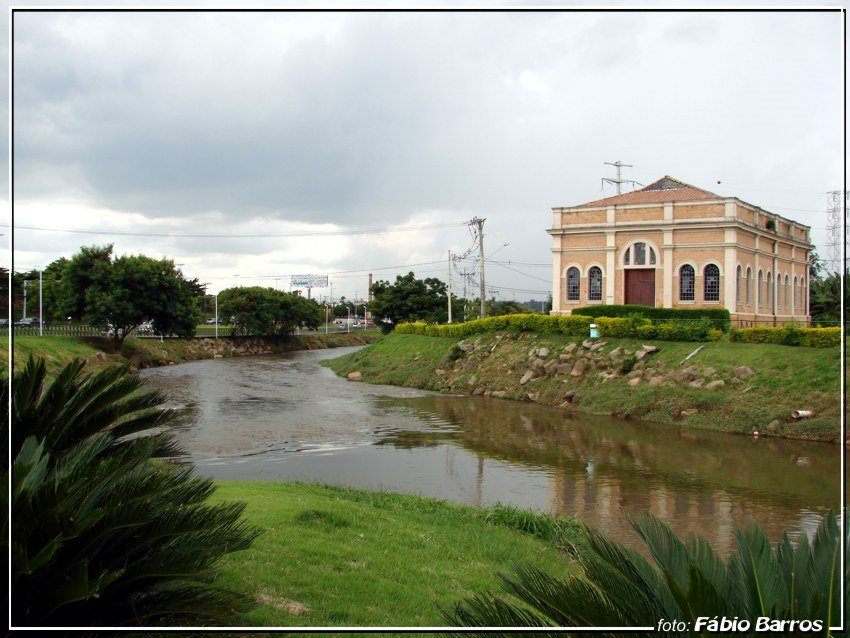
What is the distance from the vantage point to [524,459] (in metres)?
14.3

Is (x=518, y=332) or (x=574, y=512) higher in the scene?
(x=518, y=332)

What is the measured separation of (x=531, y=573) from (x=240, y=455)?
12084 mm

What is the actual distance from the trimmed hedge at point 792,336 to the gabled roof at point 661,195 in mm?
9242

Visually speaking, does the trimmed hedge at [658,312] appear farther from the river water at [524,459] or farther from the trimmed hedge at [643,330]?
the river water at [524,459]

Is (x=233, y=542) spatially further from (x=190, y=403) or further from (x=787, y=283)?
(x=787, y=283)

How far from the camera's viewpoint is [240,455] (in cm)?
1427

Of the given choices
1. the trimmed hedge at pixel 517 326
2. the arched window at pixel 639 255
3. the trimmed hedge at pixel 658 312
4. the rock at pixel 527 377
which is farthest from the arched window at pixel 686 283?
the rock at pixel 527 377

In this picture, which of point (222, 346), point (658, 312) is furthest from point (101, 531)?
point (222, 346)

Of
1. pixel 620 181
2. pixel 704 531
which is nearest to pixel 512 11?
pixel 704 531

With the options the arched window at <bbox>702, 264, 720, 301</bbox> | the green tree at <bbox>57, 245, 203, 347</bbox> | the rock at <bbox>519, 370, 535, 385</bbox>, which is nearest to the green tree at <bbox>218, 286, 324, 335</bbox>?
the green tree at <bbox>57, 245, 203, 347</bbox>

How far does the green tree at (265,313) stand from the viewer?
1188 inches

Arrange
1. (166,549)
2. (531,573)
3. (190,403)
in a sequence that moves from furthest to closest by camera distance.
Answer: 1. (190,403)
2. (166,549)
3. (531,573)

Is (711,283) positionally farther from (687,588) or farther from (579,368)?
(687,588)

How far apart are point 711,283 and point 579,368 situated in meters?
9.07
